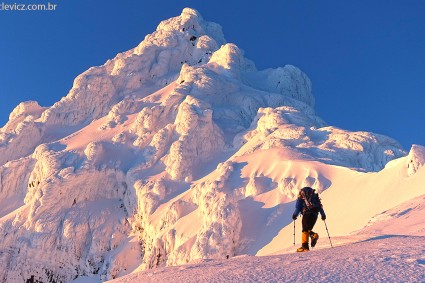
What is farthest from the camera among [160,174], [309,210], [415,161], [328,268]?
[160,174]

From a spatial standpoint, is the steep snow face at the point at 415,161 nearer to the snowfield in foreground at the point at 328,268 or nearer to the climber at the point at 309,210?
the climber at the point at 309,210

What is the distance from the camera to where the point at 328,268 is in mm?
7621

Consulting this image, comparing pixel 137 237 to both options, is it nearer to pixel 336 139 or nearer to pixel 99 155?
pixel 99 155

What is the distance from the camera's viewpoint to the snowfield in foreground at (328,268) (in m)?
6.97

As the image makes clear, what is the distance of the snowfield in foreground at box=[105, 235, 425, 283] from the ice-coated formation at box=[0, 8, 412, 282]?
30.4 metres

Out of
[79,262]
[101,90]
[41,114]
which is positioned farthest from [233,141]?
[41,114]

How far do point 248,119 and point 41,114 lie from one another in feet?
133

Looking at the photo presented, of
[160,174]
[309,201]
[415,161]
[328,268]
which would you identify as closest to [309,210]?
[309,201]

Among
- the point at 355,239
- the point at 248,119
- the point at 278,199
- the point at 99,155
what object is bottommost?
the point at 355,239

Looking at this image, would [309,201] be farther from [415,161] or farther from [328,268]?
[415,161]

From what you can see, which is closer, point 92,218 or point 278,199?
point 278,199

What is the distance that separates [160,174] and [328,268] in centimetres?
4899

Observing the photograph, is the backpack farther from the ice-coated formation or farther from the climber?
the ice-coated formation

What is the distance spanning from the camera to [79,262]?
51.3m
